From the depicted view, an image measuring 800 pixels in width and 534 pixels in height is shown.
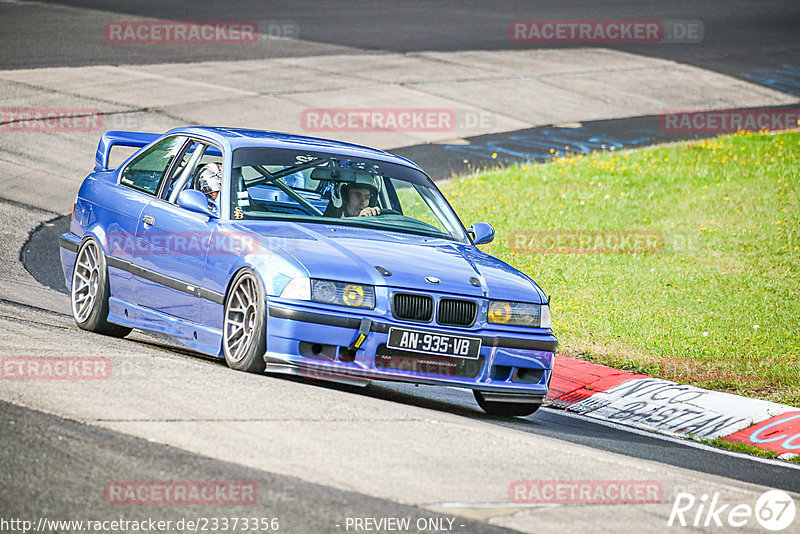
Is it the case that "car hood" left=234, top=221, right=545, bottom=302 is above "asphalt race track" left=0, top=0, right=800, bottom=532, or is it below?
above

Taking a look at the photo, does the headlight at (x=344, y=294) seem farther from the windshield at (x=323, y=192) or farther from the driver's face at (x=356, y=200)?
the driver's face at (x=356, y=200)

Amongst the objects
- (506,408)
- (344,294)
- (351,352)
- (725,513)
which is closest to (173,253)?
(344,294)

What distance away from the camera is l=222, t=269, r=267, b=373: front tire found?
693cm

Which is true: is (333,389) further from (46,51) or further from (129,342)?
(46,51)

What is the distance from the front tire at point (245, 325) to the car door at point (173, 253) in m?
0.38

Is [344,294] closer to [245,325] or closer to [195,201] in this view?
[245,325]

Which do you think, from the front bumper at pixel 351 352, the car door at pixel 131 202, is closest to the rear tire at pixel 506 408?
the front bumper at pixel 351 352

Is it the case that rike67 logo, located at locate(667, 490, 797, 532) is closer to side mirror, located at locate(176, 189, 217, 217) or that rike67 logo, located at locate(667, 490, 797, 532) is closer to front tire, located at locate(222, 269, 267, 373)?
front tire, located at locate(222, 269, 267, 373)

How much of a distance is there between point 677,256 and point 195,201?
8.08m

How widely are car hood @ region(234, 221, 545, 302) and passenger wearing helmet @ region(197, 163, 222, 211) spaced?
875mm

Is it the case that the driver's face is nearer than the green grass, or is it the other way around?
the driver's face

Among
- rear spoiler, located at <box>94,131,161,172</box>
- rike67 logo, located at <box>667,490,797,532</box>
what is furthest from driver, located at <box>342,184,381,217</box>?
rike67 logo, located at <box>667,490,797,532</box>

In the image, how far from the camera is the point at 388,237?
7.79 meters

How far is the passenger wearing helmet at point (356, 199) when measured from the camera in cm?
813
